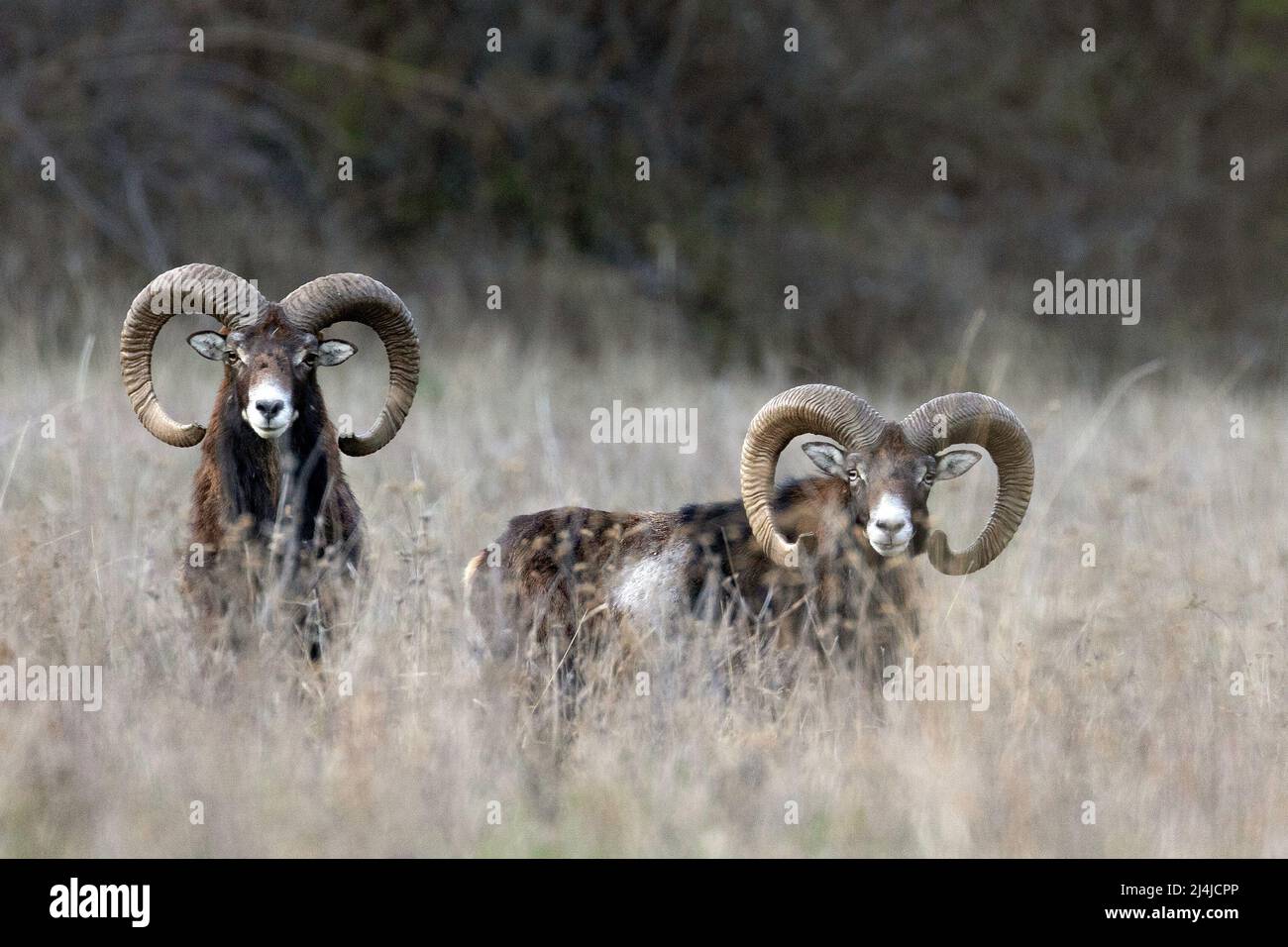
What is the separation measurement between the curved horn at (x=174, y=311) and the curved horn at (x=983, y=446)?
10.7 feet

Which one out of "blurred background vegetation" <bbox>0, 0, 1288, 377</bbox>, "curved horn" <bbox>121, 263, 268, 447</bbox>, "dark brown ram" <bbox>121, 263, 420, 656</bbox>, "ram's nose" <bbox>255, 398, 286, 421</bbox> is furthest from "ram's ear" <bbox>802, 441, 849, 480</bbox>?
"blurred background vegetation" <bbox>0, 0, 1288, 377</bbox>

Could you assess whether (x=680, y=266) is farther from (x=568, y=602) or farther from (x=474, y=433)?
(x=568, y=602)

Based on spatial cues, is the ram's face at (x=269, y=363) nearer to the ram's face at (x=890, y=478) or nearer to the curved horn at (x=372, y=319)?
the curved horn at (x=372, y=319)

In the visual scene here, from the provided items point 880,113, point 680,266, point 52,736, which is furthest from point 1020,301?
point 52,736

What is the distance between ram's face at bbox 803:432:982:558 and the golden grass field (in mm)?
659

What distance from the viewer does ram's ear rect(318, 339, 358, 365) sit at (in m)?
8.30

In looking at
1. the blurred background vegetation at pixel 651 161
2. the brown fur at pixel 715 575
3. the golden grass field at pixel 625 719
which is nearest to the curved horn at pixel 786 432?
the brown fur at pixel 715 575

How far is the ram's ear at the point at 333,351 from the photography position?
830 centimetres

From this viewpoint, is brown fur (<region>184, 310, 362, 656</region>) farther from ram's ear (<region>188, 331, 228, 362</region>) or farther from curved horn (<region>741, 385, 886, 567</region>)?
curved horn (<region>741, 385, 886, 567</region>)

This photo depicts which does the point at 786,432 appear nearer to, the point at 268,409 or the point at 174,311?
the point at 268,409

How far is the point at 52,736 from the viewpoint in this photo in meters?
6.58

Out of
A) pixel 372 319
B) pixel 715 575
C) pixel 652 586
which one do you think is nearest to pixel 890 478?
pixel 715 575

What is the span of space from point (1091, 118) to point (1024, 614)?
19.0 metres

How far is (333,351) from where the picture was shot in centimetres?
832
